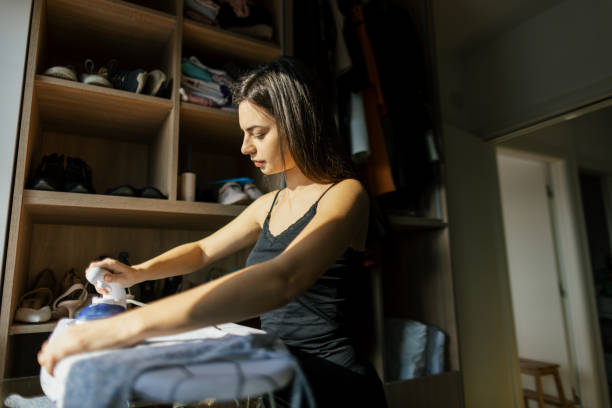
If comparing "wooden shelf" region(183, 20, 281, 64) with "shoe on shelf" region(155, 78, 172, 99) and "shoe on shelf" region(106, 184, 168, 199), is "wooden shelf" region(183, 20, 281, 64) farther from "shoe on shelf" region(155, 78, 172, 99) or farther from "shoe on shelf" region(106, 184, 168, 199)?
"shoe on shelf" region(106, 184, 168, 199)

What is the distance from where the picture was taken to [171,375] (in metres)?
0.42

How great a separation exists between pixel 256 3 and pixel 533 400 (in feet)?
9.74

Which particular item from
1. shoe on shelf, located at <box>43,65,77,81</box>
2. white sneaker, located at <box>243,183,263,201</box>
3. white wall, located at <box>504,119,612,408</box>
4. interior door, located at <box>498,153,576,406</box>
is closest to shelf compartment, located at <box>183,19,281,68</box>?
shoe on shelf, located at <box>43,65,77,81</box>

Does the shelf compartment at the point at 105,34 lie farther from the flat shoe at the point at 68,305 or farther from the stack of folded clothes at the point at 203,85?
the flat shoe at the point at 68,305

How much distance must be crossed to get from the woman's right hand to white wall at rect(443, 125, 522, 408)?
176 cm

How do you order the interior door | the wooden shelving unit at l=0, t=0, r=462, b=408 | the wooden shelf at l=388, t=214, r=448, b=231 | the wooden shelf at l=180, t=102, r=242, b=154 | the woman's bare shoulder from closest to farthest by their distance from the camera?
1. the woman's bare shoulder
2. the wooden shelving unit at l=0, t=0, r=462, b=408
3. the wooden shelf at l=180, t=102, r=242, b=154
4. the wooden shelf at l=388, t=214, r=448, b=231
5. the interior door

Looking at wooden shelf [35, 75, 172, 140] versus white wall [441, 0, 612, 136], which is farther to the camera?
white wall [441, 0, 612, 136]

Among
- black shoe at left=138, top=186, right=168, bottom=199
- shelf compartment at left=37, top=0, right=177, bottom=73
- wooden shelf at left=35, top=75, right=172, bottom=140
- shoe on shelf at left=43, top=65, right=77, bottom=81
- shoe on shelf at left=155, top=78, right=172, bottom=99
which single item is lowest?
black shoe at left=138, top=186, right=168, bottom=199

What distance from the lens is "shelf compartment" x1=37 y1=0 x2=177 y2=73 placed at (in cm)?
132

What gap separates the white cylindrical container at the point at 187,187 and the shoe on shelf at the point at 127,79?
0.31m

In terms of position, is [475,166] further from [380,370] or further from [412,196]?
[380,370]

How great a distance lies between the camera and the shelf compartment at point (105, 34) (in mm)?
1324

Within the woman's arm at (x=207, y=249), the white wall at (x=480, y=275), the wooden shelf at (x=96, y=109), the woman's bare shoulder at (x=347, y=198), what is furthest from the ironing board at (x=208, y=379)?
the white wall at (x=480, y=275)

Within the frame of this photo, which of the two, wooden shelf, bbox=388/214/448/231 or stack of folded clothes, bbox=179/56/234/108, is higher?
stack of folded clothes, bbox=179/56/234/108
